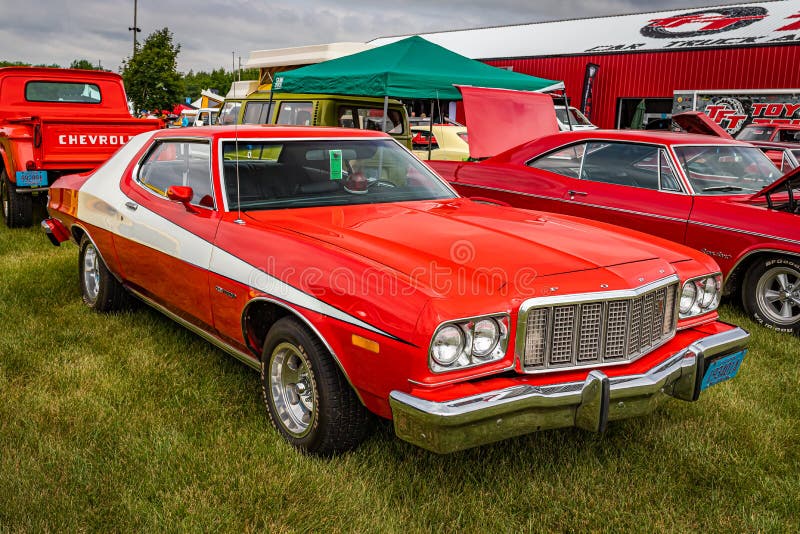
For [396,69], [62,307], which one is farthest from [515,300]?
[396,69]

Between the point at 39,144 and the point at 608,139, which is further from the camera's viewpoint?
the point at 39,144

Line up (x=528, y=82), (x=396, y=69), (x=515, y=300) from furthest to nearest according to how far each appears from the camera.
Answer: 1. (x=528, y=82)
2. (x=396, y=69)
3. (x=515, y=300)

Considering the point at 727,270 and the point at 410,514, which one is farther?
the point at 727,270

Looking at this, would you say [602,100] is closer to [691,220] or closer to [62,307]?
[691,220]

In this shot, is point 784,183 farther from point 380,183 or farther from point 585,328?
point 585,328

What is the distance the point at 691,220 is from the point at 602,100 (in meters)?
19.8

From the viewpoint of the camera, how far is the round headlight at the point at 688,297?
333 cm

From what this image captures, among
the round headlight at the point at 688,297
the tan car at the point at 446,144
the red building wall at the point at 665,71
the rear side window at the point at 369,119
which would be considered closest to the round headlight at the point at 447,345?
the round headlight at the point at 688,297

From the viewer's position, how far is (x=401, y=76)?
9211 millimetres

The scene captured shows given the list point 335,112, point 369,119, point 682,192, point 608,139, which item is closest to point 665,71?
point 369,119

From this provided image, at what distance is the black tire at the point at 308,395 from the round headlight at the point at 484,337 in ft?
1.95

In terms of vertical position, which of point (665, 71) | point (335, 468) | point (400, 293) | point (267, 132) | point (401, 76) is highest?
point (665, 71)

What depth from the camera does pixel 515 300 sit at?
2.66 metres

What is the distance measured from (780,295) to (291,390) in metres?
3.79
